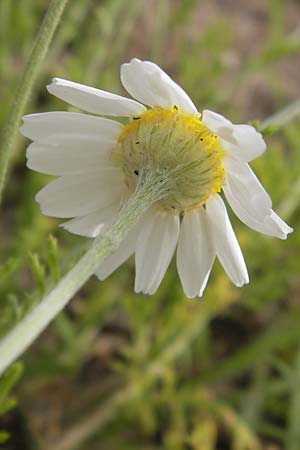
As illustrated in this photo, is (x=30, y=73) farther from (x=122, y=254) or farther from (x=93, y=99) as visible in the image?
(x=122, y=254)

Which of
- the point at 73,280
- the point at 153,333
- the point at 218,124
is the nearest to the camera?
the point at 73,280

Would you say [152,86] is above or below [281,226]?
above

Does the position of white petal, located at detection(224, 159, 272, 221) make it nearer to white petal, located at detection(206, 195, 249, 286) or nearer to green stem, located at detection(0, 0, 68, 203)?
white petal, located at detection(206, 195, 249, 286)

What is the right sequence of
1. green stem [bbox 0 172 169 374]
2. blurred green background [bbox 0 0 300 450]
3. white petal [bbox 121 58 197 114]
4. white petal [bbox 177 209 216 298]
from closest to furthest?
green stem [bbox 0 172 169 374] → white petal [bbox 121 58 197 114] → white petal [bbox 177 209 216 298] → blurred green background [bbox 0 0 300 450]

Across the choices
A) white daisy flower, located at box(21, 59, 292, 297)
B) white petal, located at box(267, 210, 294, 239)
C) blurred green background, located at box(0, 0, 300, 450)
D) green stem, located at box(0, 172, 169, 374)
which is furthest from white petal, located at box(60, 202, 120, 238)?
blurred green background, located at box(0, 0, 300, 450)

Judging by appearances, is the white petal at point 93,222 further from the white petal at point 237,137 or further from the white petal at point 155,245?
the white petal at point 237,137

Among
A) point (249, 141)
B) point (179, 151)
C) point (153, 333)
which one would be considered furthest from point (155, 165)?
point (153, 333)

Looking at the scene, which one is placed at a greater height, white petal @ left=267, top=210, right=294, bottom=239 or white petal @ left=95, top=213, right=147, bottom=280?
white petal @ left=267, top=210, right=294, bottom=239
